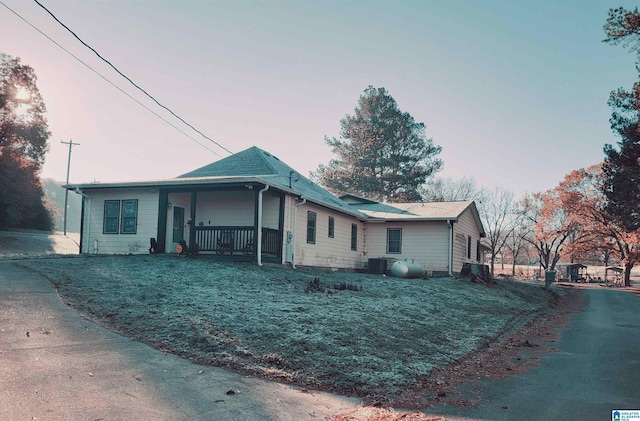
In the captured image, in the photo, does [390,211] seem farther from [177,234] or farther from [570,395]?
[570,395]

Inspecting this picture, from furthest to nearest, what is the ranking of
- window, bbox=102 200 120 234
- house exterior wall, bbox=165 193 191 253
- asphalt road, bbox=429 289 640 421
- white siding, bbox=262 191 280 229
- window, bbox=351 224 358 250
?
window, bbox=351 224 358 250, window, bbox=102 200 120 234, house exterior wall, bbox=165 193 191 253, white siding, bbox=262 191 280 229, asphalt road, bbox=429 289 640 421

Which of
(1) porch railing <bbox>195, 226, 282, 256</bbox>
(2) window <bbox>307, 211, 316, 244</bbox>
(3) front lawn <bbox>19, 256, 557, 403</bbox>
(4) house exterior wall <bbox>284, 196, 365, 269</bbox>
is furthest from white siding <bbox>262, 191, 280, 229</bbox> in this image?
(3) front lawn <bbox>19, 256, 557, 403</bbox>

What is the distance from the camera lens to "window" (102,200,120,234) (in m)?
19.3

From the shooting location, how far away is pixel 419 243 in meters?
25.3

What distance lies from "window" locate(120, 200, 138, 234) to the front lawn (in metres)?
4.49

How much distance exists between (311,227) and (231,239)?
4.29 m

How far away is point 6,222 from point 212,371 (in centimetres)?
4020

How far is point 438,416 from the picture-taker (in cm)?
575

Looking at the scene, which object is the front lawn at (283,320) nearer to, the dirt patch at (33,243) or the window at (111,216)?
the window at (111,216)

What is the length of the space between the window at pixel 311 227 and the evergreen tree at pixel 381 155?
2853 cm

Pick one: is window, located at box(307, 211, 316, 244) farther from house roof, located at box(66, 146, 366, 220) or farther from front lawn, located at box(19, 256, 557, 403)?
front lawn, located at box(19, 256, 557, 403)

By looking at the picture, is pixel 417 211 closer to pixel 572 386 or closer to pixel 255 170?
pixel 255 170
